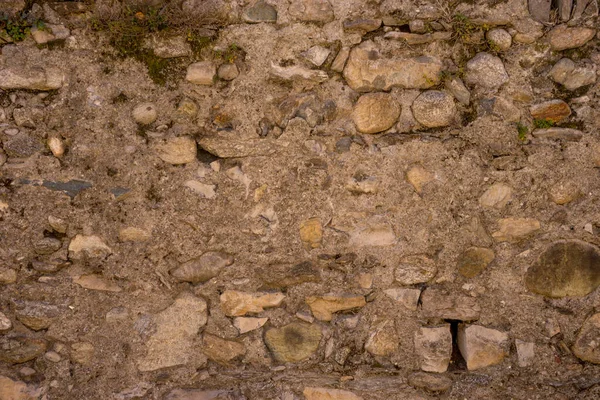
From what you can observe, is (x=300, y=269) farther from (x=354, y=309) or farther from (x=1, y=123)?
(x=1, y=123)

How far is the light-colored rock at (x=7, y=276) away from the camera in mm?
1996

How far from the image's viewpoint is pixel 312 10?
1957mm

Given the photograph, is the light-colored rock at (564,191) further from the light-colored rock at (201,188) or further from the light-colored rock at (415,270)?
the light-colored rock at (201,188)

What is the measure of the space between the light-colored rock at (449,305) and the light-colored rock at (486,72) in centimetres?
83

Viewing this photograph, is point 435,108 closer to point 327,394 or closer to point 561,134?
point 561,134

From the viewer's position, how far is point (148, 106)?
1988mm

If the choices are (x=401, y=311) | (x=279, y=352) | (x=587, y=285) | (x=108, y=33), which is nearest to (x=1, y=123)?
(x=108, y=33)

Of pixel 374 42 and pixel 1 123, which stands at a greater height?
pixel 374 42

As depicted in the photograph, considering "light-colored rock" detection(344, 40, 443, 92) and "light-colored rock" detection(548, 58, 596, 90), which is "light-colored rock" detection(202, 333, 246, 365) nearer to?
"light-colored rock" detection(344, 40, 443, 92)

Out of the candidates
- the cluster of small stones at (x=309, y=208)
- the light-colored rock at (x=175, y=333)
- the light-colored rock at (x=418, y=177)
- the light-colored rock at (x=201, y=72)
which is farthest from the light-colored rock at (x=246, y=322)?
the light-colored rock at (x=201, y=72)

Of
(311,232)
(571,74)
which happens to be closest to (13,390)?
(311,232)

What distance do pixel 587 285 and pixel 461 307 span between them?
1.67 feet

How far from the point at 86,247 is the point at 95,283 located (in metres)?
0.15

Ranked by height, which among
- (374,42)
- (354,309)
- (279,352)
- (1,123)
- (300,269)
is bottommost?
(279,352)
